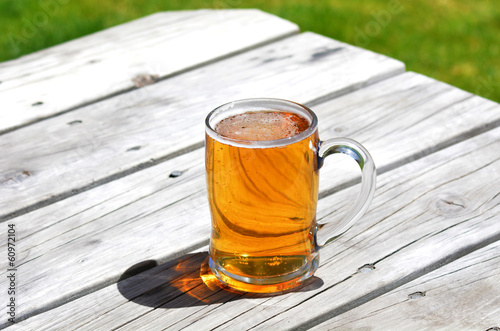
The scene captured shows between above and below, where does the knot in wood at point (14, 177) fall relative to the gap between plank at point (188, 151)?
below

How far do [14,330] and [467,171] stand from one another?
2.71ft

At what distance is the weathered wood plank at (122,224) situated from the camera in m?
1.00

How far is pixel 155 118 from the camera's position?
146 cm

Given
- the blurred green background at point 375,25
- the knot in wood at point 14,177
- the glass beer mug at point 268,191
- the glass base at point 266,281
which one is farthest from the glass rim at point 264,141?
the blurred green background at point 375,25

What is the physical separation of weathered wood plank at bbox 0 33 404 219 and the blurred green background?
1.68 meters

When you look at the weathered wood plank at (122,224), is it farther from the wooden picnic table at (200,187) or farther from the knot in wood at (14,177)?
the knot in wood at (14,177)

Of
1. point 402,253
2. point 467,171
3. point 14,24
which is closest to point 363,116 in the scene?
point 467,171

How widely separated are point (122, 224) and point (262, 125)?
324mm

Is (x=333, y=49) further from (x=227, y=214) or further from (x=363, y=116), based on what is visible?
(x=227, y=214)

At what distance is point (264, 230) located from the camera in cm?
91

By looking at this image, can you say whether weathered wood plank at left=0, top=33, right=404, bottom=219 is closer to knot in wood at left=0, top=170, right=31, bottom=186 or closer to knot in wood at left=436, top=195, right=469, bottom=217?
knot in wood at left=0, top=170, right=31, bottom=186

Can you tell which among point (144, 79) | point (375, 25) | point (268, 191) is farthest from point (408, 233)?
point (375, 25)

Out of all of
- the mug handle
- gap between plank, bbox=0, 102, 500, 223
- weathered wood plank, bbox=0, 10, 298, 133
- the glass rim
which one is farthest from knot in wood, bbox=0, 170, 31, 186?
the mug handle

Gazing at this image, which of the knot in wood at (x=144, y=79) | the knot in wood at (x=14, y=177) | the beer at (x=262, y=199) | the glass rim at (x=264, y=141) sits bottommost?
the knot in wood at (x=14, y=177)
